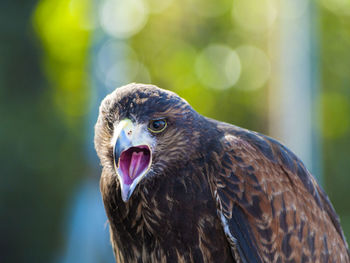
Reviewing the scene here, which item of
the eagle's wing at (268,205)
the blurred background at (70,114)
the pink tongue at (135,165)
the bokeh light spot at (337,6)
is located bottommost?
the eagle's wing at (268,205)

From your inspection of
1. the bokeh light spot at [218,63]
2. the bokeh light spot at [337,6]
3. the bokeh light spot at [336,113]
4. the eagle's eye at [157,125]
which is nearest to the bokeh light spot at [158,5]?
the bokeh light spot at [218,63]

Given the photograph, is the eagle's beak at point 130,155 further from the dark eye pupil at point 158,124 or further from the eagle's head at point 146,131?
the dark eye pupil at point 158,124

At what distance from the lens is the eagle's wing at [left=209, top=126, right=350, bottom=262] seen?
421cm

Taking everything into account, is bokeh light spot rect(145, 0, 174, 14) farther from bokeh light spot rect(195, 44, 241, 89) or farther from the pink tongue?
the pink tongue

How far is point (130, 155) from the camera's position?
412 centimetres

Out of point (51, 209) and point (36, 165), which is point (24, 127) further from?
point (51, 209)

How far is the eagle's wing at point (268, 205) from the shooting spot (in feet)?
13.8

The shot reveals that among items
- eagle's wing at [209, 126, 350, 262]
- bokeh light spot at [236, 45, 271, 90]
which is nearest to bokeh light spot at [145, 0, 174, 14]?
bokeh light spot at [236, 45, 271, 90]

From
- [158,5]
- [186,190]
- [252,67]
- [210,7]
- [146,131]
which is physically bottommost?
[186,190]

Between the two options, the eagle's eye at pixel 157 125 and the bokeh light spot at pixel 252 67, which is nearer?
the eagle's eye at pixel 157 125

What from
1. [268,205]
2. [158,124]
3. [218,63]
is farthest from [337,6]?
[158,124]

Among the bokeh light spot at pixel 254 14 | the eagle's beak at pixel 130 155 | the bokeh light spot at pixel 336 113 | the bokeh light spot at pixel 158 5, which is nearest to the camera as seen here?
the eagle's beak at pixel 130 155

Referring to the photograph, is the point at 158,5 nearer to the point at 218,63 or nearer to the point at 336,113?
the point at 218,63

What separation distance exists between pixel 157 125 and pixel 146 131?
11 cm
